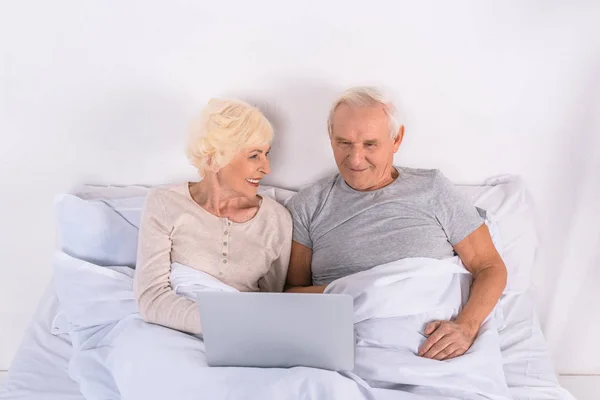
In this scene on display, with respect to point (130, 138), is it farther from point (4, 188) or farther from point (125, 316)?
point (125, 316)

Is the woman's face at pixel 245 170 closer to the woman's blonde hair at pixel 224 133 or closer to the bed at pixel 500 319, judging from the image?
the woman's blonde hair at pixel 224 133

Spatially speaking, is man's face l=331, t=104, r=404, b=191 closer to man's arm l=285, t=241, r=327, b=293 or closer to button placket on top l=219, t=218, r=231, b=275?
man's arm l=285, t=241, r=327, b=293

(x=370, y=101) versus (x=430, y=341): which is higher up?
(x=370, y=101)

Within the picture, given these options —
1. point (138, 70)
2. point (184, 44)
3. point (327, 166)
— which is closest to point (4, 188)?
point (138, 70)

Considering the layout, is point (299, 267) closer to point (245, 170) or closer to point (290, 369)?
point (245, 170)

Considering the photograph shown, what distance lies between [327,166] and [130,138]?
60cm

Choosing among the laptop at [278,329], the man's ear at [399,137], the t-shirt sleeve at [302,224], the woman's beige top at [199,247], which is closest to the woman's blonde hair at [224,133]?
the woman's beige top at [199,247]

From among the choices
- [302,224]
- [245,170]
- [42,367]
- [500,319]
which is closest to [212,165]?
[245,170]

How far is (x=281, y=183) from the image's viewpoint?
188 cm

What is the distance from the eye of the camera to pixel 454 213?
5.32 ft

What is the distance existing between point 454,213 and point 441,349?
0.39 meters

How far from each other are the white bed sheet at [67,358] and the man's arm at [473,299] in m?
0.17

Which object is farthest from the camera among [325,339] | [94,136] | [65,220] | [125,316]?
[94,136]

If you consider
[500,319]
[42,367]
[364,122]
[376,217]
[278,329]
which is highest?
[364,122]
